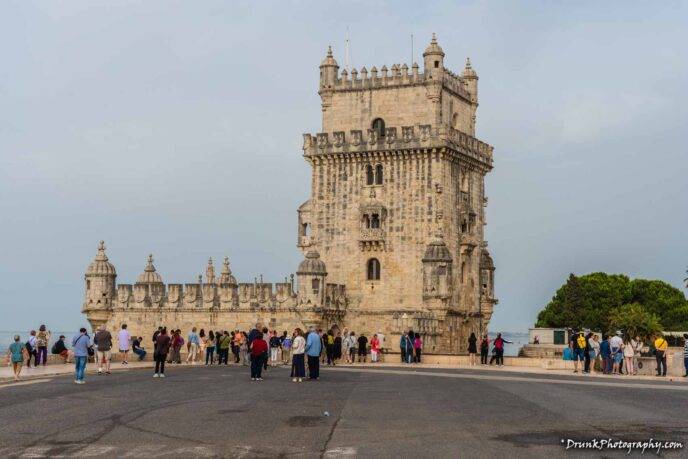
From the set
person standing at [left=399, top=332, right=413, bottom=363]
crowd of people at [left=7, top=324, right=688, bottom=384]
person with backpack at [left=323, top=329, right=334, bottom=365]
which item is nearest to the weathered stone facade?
crowd of people at [left=7, top=324, right=688, bottom=384]

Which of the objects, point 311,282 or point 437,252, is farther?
point 311,282

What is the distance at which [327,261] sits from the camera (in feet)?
217

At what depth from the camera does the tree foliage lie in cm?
9962

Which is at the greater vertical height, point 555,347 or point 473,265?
point 473,265

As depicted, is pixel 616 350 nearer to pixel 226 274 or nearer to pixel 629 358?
pixel 629 358

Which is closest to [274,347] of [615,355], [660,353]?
[615,355]

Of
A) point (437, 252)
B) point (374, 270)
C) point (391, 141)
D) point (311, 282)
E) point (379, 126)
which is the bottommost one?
point (311, 282)

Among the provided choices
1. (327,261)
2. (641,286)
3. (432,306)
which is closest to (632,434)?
(432,306)

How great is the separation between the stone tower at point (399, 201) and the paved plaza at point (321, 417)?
2780 cm

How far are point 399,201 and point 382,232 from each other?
196cm

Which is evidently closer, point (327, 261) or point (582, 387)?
point (582, 387)

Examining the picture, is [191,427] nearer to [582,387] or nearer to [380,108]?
[582,387]

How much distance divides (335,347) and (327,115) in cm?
1990

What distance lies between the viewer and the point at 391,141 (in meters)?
64.6
